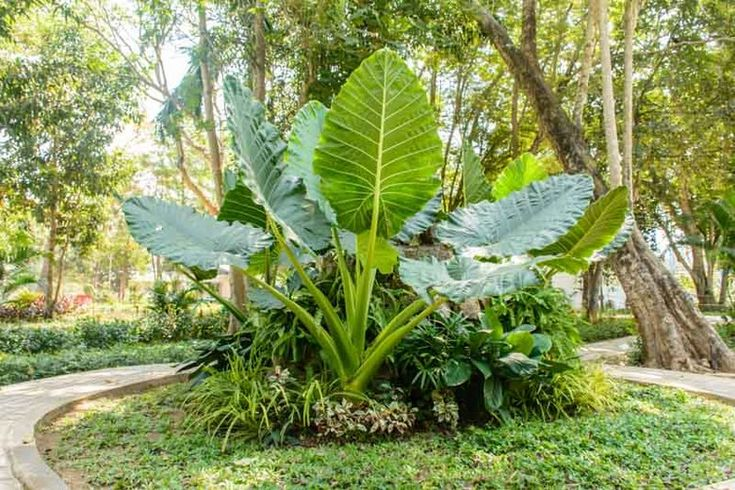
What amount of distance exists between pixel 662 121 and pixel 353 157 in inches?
356

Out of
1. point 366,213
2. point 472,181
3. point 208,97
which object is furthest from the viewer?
point 208,97

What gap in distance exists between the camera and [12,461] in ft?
9.84

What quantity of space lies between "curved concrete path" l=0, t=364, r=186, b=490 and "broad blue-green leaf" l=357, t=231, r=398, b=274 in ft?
6.79

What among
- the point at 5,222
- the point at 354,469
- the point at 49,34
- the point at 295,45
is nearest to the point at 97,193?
the point at 5,222

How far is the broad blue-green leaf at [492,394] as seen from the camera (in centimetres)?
357

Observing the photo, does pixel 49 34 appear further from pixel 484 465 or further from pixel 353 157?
pixel 484 465

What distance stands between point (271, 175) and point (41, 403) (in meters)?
2.61

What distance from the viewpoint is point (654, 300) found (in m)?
6.73

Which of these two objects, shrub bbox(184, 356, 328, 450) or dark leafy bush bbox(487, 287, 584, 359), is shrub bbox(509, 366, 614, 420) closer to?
dark leafy bush bbox(487, 287, 584, 359)

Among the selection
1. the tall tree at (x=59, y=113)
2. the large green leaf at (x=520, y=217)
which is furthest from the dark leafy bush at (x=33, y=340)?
the large green leaf at (x=520, y=217)

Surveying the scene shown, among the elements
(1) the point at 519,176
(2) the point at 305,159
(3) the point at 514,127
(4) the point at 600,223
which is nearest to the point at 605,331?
(3) the point at 514,127

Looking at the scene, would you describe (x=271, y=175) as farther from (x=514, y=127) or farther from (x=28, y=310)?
(x=28, y=310)

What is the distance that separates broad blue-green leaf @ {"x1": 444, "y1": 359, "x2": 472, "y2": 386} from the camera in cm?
354

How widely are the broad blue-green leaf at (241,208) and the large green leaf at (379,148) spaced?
1045 millimetres
